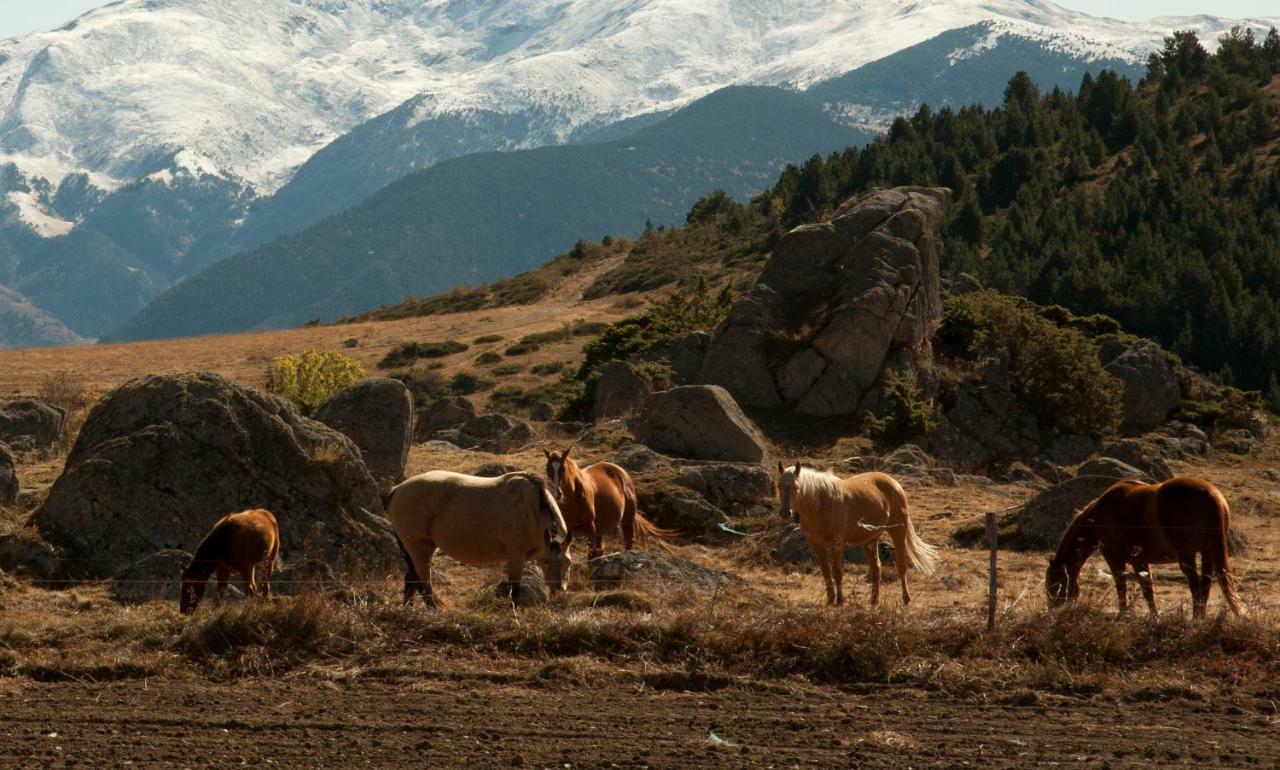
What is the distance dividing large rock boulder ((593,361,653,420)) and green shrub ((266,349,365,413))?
35.5 ft

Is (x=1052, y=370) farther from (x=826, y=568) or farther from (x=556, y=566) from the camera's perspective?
(x=556, y=566)

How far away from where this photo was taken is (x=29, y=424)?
106ft

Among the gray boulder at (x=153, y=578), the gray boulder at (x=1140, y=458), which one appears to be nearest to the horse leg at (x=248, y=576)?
the gray boulder at (x=153, y=578)

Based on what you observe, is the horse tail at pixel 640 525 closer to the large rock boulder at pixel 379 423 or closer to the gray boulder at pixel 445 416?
the large rock boulder at pixel 379 423

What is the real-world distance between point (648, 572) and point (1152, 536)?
591 centimetres

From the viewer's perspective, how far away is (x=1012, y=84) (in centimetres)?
10812

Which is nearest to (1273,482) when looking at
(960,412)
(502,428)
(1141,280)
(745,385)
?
(960,412)

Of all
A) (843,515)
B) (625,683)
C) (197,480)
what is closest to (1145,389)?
(843,515)

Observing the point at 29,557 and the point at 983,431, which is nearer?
the point at 29,557

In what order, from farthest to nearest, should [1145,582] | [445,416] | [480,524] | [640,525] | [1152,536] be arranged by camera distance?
1. [445,416]
2. [640,525]
3. [1152,536]
4. [1145,582]
5. [480,524]

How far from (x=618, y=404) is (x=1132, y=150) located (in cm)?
6142

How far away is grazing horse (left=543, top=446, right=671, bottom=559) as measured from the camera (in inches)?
743

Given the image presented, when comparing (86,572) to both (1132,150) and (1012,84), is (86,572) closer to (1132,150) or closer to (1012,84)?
(1132,150)

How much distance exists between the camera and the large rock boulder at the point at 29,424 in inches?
1222
